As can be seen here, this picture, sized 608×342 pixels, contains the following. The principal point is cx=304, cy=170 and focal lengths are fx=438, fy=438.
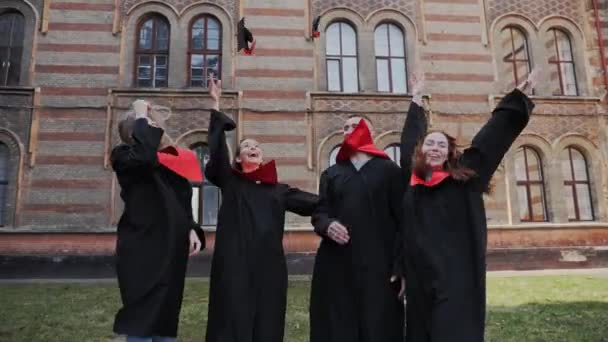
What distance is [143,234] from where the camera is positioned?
3.33m

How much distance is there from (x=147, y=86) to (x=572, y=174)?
13.8 m

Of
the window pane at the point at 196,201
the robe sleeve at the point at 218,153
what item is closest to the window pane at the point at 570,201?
the window pane at the point at 196,201

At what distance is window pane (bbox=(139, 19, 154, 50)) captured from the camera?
44.8 feet

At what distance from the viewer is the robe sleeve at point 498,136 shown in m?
3.33

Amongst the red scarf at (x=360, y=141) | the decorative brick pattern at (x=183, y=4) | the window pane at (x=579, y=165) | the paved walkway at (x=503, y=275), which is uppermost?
the decorative brick pattern at (x=183, y=4)

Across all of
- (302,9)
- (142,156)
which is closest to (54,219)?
(302,9)

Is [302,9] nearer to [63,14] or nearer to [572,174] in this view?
[63,14]

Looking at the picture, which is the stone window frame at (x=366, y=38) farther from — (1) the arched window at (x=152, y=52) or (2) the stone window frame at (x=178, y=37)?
(1) the arched window at (x=152, y=52)

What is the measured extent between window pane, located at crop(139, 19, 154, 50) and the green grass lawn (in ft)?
24.1

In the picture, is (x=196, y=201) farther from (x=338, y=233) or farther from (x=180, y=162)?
(x=338, y=233)

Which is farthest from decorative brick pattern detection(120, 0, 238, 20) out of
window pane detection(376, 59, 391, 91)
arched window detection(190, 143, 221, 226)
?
window pane detection(376, 59, 391, 91)

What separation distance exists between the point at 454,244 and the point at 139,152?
2451 mm

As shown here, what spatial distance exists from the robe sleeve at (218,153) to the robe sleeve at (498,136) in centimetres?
208

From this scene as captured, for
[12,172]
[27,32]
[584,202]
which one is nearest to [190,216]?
[12,172]
